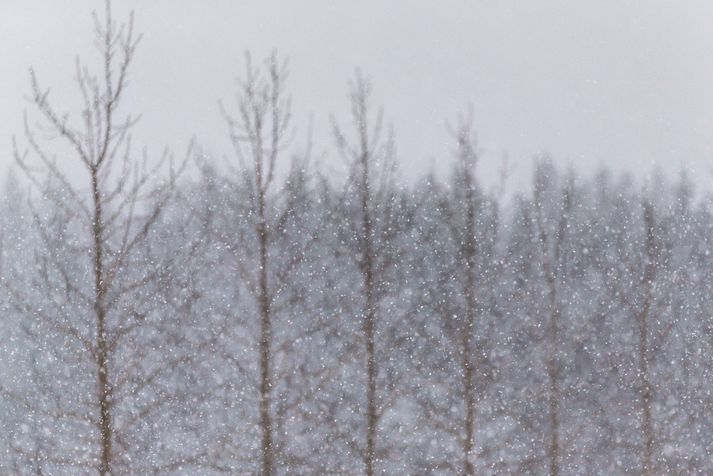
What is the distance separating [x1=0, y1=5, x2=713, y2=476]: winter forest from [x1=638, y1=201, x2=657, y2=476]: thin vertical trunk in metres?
0.02

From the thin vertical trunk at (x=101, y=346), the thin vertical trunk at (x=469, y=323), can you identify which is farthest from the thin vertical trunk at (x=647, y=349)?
the thin vertical trunk at (x=101, y=346)

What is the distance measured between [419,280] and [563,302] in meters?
1.93

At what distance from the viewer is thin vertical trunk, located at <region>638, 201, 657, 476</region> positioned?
10320 mm

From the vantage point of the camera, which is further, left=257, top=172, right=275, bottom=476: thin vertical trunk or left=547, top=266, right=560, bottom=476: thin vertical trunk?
left=547, top=266, right=560, bottom=476: thin vertical trunk

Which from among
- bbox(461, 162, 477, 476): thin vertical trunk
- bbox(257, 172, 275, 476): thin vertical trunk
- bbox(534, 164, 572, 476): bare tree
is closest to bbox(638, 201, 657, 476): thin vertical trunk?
bbox(534, 164, 572, 476): bare tree

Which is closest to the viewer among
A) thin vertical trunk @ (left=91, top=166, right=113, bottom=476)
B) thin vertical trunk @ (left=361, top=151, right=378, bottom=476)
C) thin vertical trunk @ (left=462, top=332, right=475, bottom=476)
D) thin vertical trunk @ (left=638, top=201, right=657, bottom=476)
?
thin vertical trunk @ (left=91, top=166, right=113, bottom=476)

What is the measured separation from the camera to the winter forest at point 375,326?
338 inches

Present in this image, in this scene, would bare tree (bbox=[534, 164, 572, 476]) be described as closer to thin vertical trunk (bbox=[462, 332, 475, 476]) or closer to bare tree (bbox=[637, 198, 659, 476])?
bare tree (bbox=[637, 198, 659, 476])

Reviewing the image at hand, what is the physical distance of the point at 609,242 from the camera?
36.2ft

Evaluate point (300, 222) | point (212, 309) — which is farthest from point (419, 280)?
point (212, 309)

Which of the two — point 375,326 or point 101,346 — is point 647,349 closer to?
point 375,326

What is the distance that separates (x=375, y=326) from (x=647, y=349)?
372cm

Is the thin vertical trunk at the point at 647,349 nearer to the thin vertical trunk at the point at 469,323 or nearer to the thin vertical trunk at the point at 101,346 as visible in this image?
the thin vertical trunk at the point at 469,323

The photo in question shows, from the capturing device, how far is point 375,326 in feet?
29.9
